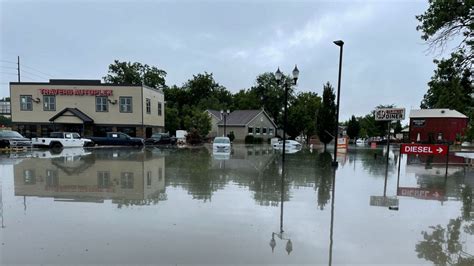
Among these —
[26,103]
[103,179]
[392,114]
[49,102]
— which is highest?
[49,102]

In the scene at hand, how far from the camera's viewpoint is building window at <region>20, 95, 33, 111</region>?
37.1m

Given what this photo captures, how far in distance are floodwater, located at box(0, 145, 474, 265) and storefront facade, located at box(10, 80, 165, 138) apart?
2677 centimetres

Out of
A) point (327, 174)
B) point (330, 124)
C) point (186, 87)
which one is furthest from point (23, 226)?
point (186, 87)

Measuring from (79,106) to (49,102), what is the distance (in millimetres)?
3741

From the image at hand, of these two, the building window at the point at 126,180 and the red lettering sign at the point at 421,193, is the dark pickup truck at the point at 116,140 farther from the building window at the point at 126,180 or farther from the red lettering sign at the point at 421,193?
the red lettering sign at the point at 421,193

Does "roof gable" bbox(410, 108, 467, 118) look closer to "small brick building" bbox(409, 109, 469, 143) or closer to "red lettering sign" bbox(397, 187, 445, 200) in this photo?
"small brick building" bbox(409, 109, 469, 143)

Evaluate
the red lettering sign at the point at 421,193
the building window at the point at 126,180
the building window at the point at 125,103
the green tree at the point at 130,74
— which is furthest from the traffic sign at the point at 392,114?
the green tree at the point at 130,74

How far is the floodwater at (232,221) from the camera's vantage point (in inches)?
189

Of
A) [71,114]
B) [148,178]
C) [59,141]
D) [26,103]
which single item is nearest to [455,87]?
[148,178]

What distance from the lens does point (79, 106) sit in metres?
37.4

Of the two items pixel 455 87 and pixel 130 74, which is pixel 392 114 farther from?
pixel 130 74

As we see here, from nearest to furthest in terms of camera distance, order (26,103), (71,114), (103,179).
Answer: (103,179)
(71,114)
(26,103)

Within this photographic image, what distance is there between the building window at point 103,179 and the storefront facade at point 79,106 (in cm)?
2604

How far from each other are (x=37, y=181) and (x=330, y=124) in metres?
34.6
